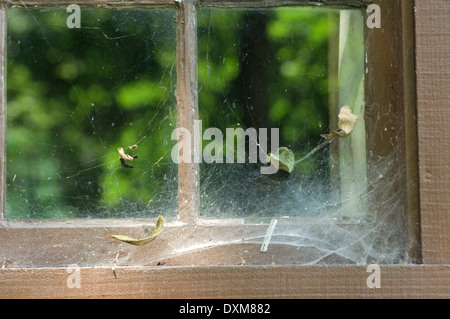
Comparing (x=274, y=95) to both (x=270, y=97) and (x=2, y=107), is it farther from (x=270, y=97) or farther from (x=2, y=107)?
(x=2, y=107)

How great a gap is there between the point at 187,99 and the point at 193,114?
31mm

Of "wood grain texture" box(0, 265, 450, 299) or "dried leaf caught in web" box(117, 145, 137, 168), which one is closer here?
"wood grain texture" box(0, 265, 450, 299)

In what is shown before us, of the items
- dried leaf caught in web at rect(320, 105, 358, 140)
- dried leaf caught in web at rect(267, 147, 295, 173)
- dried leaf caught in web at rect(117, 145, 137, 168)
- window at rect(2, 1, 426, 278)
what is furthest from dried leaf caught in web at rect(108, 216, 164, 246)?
dried leaf caught in web at rect(320, 105, 358, 140)

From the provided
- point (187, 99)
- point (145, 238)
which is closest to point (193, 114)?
point (187, 99)

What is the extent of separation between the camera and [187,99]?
1.01m

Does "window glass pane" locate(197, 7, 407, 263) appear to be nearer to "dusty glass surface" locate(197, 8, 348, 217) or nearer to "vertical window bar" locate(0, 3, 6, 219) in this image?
"dusty glass surface" locate(197, 8, 348, 217)

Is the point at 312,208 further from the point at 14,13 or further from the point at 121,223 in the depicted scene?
the point at 14,13

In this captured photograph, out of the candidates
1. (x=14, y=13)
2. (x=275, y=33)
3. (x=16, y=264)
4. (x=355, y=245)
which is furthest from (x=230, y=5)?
(x=16, y=264)

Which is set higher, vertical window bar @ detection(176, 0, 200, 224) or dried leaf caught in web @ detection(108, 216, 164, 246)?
vertical window bar @ detection(176, 0, 200, 224)

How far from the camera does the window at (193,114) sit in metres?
1.01

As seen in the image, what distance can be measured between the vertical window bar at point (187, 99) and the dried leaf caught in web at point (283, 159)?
0.49 feet

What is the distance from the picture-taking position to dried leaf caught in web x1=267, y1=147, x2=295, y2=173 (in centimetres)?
102

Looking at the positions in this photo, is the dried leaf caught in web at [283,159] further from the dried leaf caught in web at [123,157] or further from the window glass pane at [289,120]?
the dried leaf caught in web at [123,157]

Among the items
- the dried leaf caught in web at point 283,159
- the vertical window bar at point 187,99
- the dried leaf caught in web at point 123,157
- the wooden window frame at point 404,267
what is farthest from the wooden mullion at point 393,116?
the dried leaf caught in web at point 123,157
